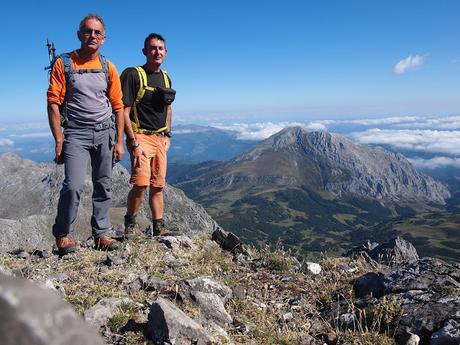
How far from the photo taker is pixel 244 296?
7.75m

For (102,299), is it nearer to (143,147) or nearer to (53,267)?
(53,267)

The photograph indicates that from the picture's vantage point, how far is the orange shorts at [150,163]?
37.0 ft

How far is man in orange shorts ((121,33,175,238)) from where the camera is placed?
1093cm

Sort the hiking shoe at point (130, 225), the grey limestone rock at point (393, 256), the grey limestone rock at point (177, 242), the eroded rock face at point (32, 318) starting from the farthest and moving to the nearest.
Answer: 1. the hiking shoe at point (130, 225)
2. the grey limestone rock at point (177, 242)
3. the grey limestone rock at point (393, 256)
4. the eroded rock face at point (32, 318)

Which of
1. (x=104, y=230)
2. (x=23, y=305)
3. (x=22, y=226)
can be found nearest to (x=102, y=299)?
(x=104, y=230)

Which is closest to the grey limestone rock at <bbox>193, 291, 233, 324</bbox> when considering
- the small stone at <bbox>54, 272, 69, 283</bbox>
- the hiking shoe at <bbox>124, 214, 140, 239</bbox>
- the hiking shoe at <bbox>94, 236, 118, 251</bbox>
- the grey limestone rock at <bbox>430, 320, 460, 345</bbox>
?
the small stone at <bbox>54, 272, 69, 283</bbox>

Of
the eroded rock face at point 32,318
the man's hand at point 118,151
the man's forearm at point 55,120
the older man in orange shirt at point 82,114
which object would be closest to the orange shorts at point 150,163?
the man's hand at point 118,151

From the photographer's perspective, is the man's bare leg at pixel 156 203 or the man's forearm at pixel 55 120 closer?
the man's forearm at pixel 55 120

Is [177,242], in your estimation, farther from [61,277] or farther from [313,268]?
[61,277]

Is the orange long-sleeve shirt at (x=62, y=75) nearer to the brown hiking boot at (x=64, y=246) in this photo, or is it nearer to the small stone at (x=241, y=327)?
the brown hiking boot at (x=64, y=246)

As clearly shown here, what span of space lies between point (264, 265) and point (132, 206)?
417 cm

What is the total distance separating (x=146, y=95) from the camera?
36.4 feet

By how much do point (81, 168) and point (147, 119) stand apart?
265 centimetres

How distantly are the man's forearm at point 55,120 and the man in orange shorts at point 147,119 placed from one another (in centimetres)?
199
